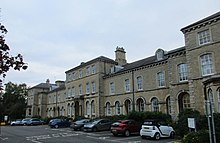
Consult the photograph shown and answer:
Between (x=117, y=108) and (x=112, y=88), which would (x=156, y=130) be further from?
(x=112, y=88)

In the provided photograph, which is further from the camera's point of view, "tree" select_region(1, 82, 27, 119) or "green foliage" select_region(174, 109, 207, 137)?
"tree" select_region(1, 82, 27, 119)

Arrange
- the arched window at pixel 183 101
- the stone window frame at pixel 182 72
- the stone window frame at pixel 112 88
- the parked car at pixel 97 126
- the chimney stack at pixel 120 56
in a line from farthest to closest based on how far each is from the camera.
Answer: the chimney stack at pixel 120 56 → the stone window frame at pixel 112 88 → the parked car at pixel 97 126 → the arched window at pixel 183 101 → the stone window frame at pixel 182 72

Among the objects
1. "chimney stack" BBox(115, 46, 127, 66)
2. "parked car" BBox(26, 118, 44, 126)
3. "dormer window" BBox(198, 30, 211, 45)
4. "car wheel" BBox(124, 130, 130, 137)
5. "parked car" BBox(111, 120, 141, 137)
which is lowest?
"parked car" BBox(26, 118, 44, 126)

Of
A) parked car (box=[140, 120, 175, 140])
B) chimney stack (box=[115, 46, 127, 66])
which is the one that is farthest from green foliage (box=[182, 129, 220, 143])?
chimney stack (box=[115, 46, 127, 66])

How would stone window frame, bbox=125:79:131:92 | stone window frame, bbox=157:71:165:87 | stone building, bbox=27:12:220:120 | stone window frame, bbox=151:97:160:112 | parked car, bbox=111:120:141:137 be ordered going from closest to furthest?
1. stone building, bbox=27:12:220:120
2. parked car, bbox=111:120:141:137
3. stone window frame, bbox=157:71:165:87
4. stone window frame, bbox=151:97:160:112
5. stone window frame, bbox=125:79:131:92

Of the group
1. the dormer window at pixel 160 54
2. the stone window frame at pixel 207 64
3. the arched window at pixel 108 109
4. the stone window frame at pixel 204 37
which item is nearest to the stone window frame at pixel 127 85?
the arched window at pixel 108 109

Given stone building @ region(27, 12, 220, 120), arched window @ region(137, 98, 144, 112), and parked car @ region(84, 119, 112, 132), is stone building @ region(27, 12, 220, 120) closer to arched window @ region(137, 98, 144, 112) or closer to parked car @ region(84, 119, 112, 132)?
Answer: arched window @ region(137, 98, 144, 112)

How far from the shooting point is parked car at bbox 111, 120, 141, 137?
22.2 m

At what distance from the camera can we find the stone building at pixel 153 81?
2153 cm

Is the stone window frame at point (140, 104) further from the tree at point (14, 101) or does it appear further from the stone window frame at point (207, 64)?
the tree at point (14, 101)

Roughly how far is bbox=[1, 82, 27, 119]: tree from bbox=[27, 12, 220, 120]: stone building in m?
12.5

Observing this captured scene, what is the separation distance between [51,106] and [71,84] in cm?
1548

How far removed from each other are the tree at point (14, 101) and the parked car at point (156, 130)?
169ft

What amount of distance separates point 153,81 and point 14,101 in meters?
53.0
